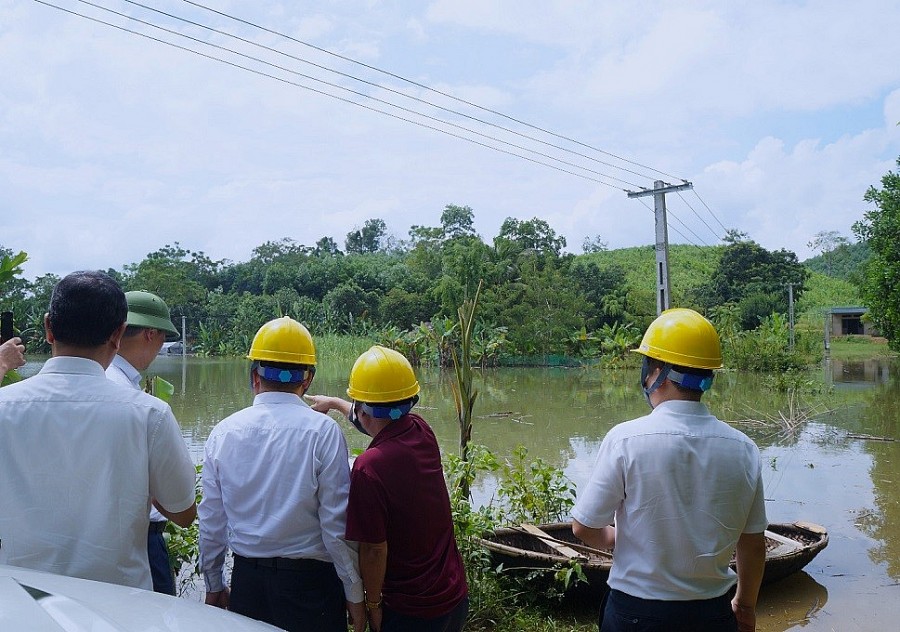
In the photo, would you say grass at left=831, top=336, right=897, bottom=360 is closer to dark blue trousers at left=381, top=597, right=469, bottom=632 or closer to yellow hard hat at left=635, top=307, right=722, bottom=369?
yellow hard hat at left=635, top=307, right=722, bottom=369

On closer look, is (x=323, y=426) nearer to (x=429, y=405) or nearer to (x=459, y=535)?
(x=459, y=535)

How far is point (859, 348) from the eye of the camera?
119 feet

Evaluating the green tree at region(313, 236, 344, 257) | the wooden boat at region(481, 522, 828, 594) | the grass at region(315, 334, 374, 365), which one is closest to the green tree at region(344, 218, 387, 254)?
the green tree at region(313, 236, 344, 257)

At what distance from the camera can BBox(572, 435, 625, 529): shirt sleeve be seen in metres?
2.14

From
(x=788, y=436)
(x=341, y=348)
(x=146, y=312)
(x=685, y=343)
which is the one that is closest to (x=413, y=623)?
(x=685, y=343)

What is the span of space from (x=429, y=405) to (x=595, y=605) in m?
13.3

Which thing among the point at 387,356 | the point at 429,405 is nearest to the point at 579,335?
the point at 429,405

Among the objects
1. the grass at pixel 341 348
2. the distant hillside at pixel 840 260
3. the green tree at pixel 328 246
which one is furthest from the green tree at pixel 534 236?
the distant hillside at pixel 840 260

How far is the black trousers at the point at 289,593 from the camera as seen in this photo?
7.44ft

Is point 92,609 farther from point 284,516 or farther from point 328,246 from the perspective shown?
point 328,246

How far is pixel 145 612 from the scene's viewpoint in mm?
1559

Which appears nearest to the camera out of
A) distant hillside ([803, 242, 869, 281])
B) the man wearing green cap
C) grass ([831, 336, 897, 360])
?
the man wearing green cap

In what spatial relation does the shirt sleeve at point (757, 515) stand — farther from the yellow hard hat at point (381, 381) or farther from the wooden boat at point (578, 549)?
the wooden boat at point (578, 549)

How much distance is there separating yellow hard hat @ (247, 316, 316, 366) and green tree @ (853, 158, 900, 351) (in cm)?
2196
